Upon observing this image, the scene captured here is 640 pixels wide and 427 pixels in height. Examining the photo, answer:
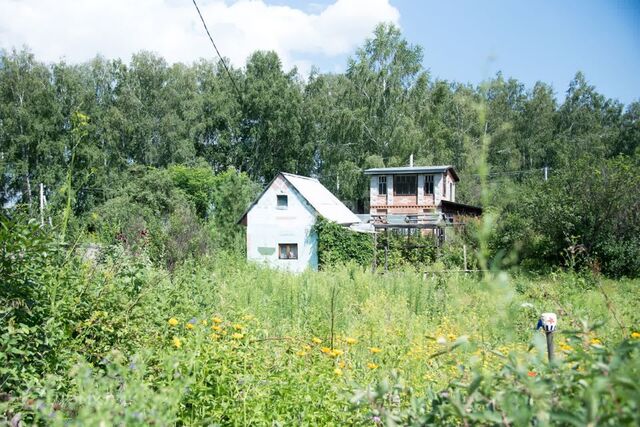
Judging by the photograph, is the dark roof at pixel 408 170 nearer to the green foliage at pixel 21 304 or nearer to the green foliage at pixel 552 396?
the green foliage at pixel 21 304

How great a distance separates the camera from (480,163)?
3.00ft

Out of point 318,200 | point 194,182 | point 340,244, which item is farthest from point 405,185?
point 194,182

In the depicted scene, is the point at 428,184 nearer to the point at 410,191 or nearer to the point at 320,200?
the point at 410,191

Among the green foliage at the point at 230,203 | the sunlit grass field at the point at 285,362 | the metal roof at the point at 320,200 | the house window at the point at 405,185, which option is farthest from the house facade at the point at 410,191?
the sunlit grass field at the point at 285,362

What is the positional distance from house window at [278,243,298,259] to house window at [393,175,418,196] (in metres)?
10.6

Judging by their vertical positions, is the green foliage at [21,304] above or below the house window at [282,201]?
below

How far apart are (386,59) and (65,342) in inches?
1196

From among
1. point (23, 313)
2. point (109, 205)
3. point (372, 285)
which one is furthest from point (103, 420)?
point (109, 205)

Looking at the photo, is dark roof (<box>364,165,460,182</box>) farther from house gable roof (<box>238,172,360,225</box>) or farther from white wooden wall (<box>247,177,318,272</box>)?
white wooden wall (<box>247,177,318,272</box>)

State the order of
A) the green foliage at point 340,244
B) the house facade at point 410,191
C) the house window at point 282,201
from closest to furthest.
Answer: the green foliage at point 340,244
the house window at point 282,201
the house facade at point 410,191

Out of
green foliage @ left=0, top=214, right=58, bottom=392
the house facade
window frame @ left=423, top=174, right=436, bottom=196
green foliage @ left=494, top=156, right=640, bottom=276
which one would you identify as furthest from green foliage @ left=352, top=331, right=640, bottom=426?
window frame @ left=423, top=174, right=436, bottom=196

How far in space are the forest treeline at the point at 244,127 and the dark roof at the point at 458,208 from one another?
1.69 meters

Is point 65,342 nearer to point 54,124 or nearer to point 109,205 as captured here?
point 109,205

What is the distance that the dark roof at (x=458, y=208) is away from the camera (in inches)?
1178
